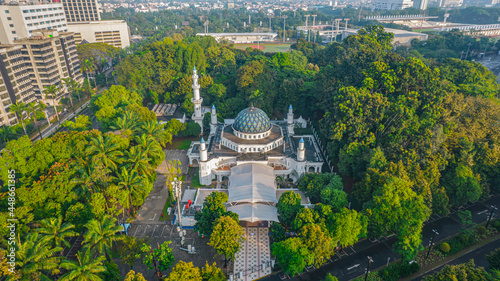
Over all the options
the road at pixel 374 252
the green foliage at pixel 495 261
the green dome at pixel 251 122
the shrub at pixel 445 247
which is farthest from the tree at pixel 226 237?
the green foliage at pixel 495 261

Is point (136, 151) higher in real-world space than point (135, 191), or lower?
higher

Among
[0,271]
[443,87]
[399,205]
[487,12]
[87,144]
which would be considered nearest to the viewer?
[0,271]

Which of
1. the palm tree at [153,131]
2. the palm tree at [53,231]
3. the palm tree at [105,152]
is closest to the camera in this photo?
the palm tree at [53,231]

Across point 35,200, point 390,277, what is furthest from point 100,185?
point 390,277

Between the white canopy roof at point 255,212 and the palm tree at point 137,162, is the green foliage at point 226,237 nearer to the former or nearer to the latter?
the white canopy roof at point 255,212

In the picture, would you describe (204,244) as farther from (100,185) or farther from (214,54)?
(214,54)

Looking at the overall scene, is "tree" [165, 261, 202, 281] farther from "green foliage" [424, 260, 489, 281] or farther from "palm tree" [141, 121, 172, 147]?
"palm tree" [141, 121, 172, 147]

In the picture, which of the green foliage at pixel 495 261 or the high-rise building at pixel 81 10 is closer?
the green foliage at pixel 495 261

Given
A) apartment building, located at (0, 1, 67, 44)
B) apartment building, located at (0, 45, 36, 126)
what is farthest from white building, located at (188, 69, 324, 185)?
apartment building, located at (0, 1, 67, 44)
